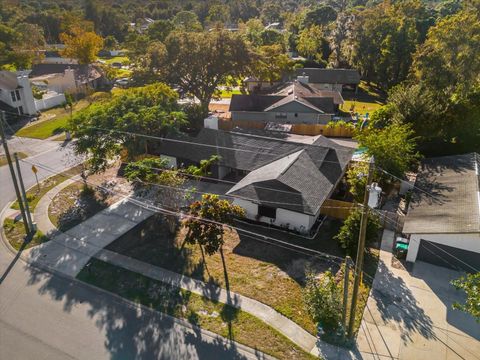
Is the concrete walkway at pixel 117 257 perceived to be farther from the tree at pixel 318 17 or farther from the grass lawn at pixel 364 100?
the tree at pixel 318 17

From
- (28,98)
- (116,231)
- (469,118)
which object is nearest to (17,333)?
(116,231)

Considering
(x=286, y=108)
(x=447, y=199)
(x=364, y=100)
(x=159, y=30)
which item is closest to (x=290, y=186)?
(x=447, y=199)

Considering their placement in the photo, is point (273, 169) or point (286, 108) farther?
point (286, 108)

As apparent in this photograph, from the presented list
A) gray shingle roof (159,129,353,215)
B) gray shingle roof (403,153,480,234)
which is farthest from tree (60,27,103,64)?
gray shingle roof (403,153,480,234)

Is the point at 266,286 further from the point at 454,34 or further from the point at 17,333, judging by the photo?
the point at 454,34

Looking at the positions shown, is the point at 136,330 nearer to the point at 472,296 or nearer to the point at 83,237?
the point at 83,237

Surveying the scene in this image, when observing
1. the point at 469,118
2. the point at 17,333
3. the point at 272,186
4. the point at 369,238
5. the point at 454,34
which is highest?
the point at 454,34

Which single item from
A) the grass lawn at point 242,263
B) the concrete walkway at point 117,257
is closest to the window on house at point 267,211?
the grass lawn at point 242,263
